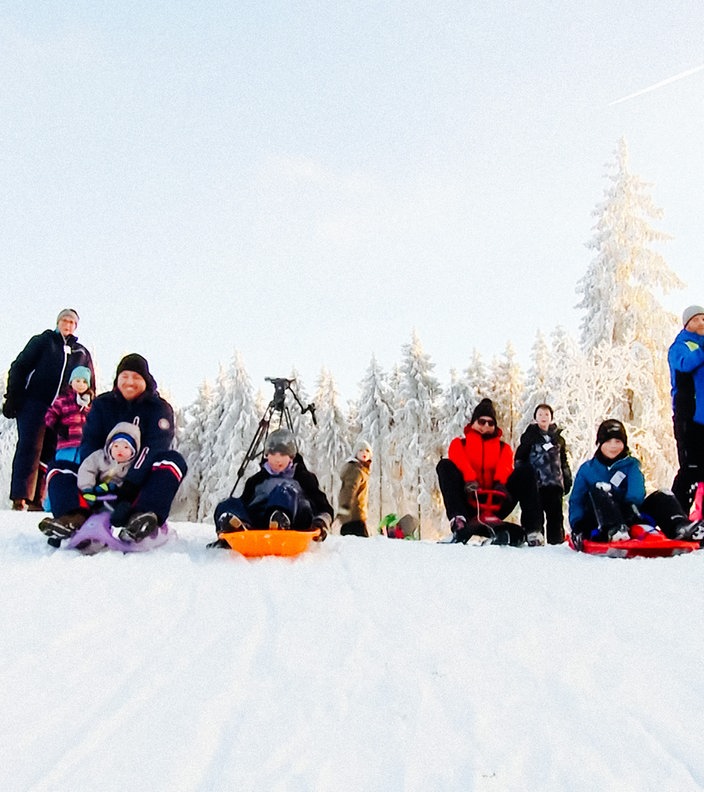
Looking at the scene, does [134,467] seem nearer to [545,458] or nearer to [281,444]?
[281,444]

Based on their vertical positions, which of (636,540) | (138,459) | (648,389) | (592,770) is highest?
(648,389)

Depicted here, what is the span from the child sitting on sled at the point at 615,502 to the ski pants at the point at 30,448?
541 centimetres

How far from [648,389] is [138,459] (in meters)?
16.0

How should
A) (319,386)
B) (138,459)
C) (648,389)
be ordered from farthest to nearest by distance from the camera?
(319,386), (648,389), (138,459)

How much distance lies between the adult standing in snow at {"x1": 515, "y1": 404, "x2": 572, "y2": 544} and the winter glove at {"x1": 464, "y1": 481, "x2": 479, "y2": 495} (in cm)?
174

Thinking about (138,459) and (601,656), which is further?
(138,459)

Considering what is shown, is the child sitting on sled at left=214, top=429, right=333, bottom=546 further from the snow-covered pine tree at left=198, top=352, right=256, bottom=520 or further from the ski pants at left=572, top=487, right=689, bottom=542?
the snow-covered pine tree at left=198, top=352, right=256, bottom=520

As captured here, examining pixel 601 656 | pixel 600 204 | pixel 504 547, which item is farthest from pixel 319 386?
pixel 601 656

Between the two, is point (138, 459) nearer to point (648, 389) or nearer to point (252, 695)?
point (252, 695)

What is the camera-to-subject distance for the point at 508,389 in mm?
32062

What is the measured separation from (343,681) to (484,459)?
4.46 meters

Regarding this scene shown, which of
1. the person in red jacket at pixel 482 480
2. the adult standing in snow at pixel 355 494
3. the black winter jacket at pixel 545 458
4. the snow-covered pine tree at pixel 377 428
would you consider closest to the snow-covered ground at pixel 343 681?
the person in red jacket at pixel 482 480

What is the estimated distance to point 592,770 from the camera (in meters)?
1.76

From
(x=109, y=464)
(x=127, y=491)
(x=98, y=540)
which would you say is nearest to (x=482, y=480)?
(x=127, y=491)
